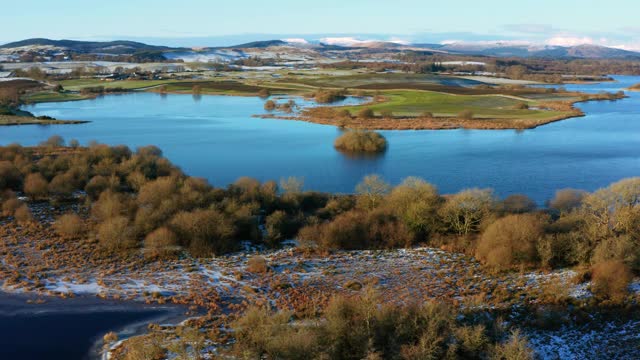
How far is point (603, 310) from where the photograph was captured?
15.4m

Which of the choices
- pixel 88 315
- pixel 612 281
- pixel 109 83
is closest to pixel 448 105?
pixel 612 281

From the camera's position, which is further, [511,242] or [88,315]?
[511,242]

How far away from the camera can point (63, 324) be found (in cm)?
1409

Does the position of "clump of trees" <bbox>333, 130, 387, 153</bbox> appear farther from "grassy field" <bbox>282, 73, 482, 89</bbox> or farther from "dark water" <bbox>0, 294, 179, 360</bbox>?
"grassy field" <bbox>282, 73, 482, 89</bbox>

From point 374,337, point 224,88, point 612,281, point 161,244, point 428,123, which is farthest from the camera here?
point 224,88

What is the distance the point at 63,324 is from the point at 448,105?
204ft

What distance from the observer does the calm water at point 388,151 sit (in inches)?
1218

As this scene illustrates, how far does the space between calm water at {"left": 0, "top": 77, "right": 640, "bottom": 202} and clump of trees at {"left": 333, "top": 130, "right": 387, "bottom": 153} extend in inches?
40.2

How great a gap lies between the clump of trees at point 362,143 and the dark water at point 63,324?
26367 millimetres

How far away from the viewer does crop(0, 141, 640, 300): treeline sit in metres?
18.5

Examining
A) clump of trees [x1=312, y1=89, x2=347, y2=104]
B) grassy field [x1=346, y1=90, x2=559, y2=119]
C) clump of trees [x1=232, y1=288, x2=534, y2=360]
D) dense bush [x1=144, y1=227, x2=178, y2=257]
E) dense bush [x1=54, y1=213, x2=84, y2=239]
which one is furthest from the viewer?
clump of trees [x1=312, y1=89, x2=347, y2=104]

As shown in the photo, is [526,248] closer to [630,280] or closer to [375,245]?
[630,280]

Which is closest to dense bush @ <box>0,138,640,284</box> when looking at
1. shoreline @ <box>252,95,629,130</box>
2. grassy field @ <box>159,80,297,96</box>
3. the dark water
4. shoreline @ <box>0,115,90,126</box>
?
the dark water

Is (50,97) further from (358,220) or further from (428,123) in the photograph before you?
(358,220)
